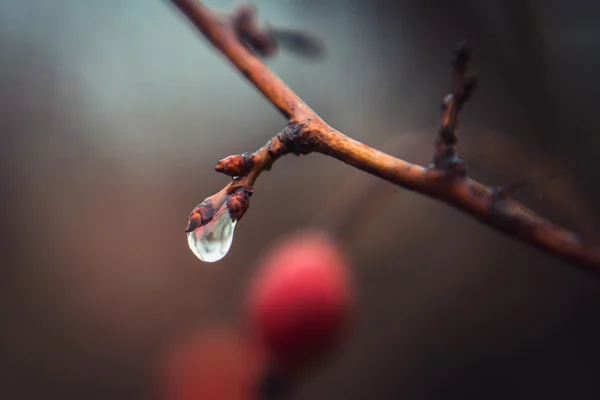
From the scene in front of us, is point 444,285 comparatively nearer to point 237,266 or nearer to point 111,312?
point 237,266

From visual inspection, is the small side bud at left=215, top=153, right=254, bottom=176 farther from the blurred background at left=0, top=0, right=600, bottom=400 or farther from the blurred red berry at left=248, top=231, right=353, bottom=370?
the blurred background at left=0, top=0, right=600, bottom=400

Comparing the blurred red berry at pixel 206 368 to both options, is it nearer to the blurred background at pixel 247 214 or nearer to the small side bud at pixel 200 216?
the blurred background at pixel 247 214

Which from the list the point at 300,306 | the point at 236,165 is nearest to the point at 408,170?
the point at 236,165

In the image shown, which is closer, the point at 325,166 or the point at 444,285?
the point at 444,285

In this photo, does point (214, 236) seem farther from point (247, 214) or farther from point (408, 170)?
point (247, 214)

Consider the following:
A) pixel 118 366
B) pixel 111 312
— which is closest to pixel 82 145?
pixel 111 312

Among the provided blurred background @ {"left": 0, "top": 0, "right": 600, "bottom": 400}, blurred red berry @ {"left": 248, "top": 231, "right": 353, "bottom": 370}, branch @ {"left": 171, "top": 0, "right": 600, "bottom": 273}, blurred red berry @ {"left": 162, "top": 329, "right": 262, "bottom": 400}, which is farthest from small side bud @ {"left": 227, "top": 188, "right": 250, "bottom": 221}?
blurred red berry @ {"left": 162, "top": 329, "right": 262, "bottom": 400}
